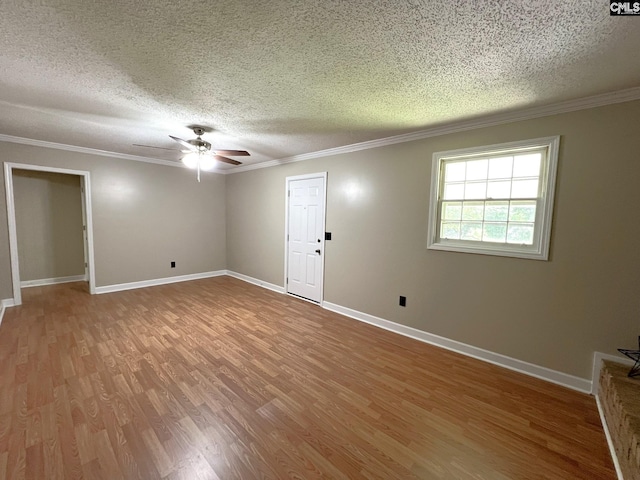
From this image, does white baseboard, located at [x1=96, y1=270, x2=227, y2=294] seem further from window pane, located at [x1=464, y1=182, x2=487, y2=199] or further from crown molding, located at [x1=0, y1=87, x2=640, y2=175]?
window pane, located at [x1=464, y1=182, x2=487, y2=199]

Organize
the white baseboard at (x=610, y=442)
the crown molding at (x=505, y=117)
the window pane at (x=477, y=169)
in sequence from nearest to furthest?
the white baseboard at (x=610, y=442)
the crown molding at (x=505, y=117)
the window pane at (x=477, y=169)

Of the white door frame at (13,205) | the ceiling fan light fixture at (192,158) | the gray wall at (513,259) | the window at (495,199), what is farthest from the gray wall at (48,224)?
the window at (495,199)

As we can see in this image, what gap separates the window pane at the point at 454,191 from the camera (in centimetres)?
282

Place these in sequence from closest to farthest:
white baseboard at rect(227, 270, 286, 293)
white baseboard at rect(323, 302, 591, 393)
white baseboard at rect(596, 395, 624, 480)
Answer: white baseboard at rect(596, 395, 624, 480), white baseboard at rect(323, 302, 591, 393), white baseboard at rect(227, 270, 286, 293)

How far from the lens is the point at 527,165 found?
2443mm

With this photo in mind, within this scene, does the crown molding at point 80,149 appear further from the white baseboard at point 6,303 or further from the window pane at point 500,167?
the window pane at point 500,167

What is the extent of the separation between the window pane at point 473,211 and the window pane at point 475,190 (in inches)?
3.3

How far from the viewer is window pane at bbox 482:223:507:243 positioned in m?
2.57

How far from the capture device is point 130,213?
4637mm

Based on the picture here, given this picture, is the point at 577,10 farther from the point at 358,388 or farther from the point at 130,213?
the point at 130,213

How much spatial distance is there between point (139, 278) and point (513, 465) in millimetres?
5637

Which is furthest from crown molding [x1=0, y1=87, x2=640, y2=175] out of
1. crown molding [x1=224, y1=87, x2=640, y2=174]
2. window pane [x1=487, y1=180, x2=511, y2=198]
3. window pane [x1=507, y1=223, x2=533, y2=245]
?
window pane [x1=507, y1=223, x2=533, y2=245]

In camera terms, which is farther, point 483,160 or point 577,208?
point 483,160

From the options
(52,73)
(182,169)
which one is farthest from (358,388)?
(182,169)
